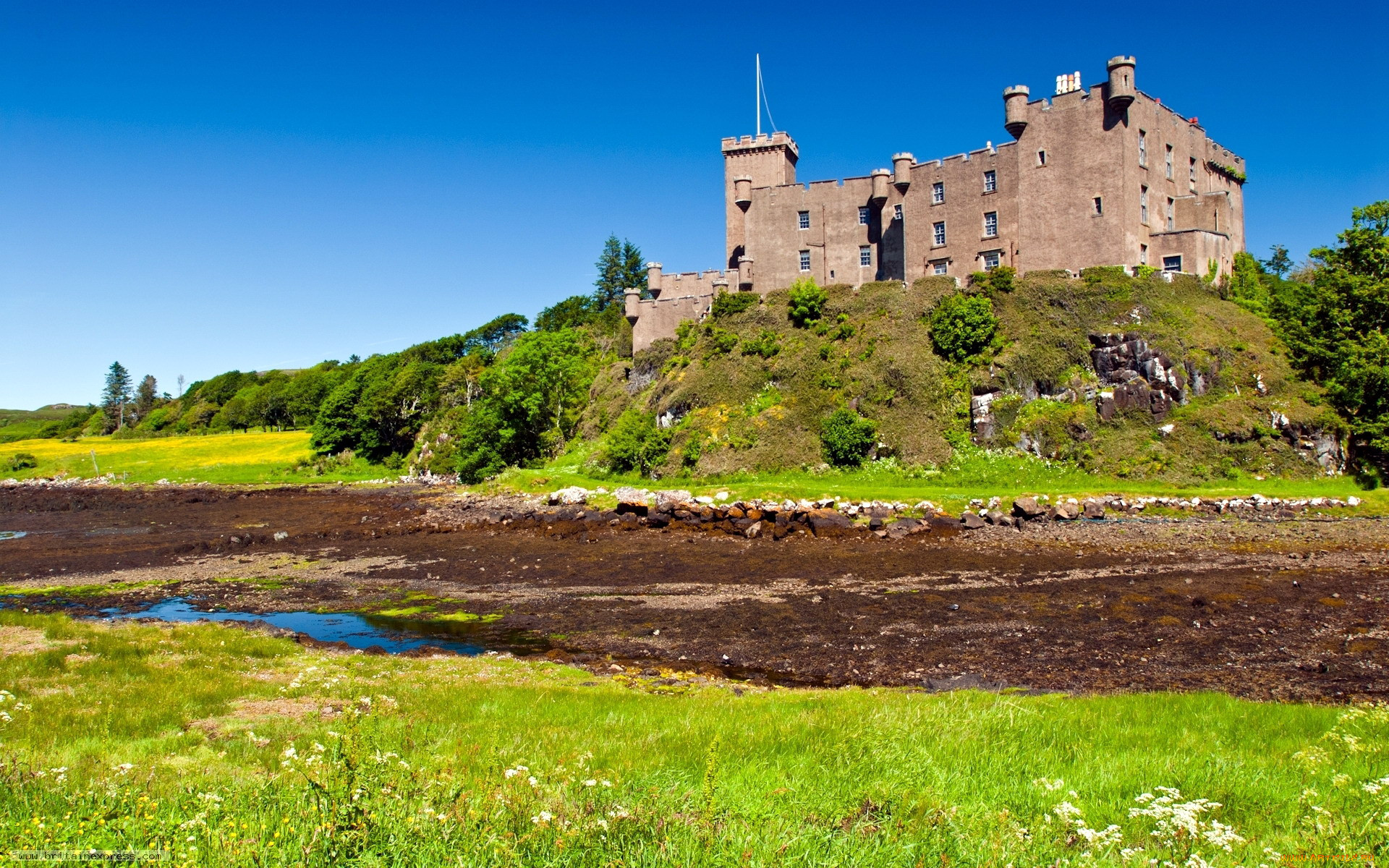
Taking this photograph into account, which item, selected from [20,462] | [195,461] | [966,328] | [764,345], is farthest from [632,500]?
[20,462]

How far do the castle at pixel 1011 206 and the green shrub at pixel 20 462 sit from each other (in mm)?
83891

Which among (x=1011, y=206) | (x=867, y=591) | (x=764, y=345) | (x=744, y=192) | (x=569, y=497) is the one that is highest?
(x=744, y=192)

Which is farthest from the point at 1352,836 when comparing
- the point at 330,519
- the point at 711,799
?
the point at 330,519

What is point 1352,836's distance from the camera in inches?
210

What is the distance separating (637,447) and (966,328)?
2195cm

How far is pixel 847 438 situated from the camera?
46.7 m

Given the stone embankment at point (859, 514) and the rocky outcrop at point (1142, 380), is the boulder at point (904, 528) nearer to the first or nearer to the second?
the stone embankment at point (859, 514)

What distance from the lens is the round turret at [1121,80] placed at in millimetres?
48219

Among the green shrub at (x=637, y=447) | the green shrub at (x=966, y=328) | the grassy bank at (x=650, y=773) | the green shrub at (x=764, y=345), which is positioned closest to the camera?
→ the grassy bank at (x=650, y=773)

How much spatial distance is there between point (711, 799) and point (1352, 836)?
4270 mm

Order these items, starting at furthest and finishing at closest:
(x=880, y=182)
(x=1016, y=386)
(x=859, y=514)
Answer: (x=880, y=182)
(x=1016, y=386)
(x=859, y=514)

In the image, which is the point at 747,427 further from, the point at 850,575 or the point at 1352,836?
the point at 1352,836

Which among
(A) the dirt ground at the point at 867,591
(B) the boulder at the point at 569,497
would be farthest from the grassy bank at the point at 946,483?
(A) the dirt ground at the point at 867,591

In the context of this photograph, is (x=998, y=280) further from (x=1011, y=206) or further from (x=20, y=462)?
(x=20, y=462)
